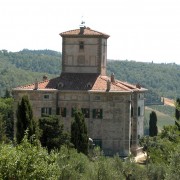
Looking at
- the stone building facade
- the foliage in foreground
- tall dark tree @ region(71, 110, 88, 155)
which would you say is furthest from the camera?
the stone building facade

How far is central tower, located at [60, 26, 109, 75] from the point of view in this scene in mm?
58281

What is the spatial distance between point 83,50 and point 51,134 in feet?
47.6

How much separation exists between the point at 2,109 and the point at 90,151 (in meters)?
26.8

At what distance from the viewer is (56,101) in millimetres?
55406

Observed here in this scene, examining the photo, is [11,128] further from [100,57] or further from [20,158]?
[20,158]

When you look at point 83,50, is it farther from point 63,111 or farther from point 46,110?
point 46,110

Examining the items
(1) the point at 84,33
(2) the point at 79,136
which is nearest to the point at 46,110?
(1) the point at 84,33

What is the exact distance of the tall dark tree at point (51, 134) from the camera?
4528 cm

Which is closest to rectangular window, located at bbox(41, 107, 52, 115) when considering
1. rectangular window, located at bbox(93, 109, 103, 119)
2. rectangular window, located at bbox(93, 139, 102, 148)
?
rectangular window, located at bbox(93, 109, 103, 119)

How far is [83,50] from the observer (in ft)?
192

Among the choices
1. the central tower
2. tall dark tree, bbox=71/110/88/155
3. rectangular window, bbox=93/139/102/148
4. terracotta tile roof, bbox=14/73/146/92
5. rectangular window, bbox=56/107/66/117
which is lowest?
rectangular window, bbox=93/139/102/148

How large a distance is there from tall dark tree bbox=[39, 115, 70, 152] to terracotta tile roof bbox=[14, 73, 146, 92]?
28.9ft

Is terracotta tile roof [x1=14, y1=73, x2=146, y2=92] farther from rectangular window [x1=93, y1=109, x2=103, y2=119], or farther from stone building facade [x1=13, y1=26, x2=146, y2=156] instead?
rectangular window [x1=93, y1=109, x2=103, y2=119]

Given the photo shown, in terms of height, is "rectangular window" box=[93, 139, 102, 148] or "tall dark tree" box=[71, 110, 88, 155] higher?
"tall dark tree" box=[71, 110, 88, 155]
